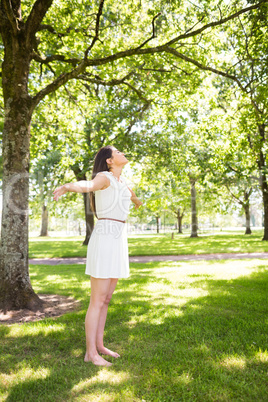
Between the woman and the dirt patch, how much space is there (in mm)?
1919

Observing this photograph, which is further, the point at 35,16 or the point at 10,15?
the point at 35,16

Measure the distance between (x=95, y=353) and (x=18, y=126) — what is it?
420 centimetres

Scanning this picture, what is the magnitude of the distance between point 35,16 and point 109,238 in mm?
4704

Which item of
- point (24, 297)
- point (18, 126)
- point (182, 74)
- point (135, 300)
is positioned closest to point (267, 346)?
point (135, 300)

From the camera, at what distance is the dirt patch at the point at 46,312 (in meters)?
4.93

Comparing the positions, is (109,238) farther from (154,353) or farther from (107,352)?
(154,353)

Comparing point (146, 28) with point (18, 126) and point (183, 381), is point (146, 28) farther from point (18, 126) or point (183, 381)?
point (183, 381)

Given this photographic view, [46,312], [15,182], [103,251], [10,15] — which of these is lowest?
[46,312]

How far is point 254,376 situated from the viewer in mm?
2873

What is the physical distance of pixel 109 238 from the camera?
3.38 metres

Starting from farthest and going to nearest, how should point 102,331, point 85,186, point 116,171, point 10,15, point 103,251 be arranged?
1. point 10,15
2. point 116,171
3. point 102,331
4. point 103,251
5. point 85,186

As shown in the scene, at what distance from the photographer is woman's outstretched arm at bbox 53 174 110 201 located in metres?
3.03

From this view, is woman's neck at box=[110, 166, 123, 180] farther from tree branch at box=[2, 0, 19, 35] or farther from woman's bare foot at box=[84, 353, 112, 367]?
tree branch at box=[2, 0, 19, 35]

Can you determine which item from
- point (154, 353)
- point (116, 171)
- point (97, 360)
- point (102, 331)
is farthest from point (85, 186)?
point (154, 353)
